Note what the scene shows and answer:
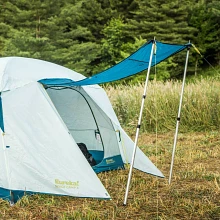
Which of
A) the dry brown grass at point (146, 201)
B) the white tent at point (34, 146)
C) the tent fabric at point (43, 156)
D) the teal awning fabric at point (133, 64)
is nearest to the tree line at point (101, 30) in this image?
the dry brown grass at point (146, 201)

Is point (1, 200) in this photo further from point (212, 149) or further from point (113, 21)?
point (113, 21)

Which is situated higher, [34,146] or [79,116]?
[34,146]

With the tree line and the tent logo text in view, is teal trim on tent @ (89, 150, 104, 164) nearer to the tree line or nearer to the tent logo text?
the tent logo text

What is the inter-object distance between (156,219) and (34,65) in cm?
238

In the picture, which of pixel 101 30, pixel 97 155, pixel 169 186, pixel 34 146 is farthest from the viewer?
pixel 101 30

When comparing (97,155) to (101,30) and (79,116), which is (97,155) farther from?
(101,30)

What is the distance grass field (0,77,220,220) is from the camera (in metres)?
3.99

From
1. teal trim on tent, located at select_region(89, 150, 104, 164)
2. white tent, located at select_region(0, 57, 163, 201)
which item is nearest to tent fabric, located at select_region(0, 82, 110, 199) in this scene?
white tent, located at select_region(0, 57, 163, 201)

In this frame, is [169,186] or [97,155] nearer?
[169,186]

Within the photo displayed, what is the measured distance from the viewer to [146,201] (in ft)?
14.3

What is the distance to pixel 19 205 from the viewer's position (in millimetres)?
4285

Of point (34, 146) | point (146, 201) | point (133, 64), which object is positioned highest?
point (133, 64)

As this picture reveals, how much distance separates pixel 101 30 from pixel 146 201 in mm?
25449

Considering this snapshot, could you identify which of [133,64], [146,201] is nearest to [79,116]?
[133,64]
